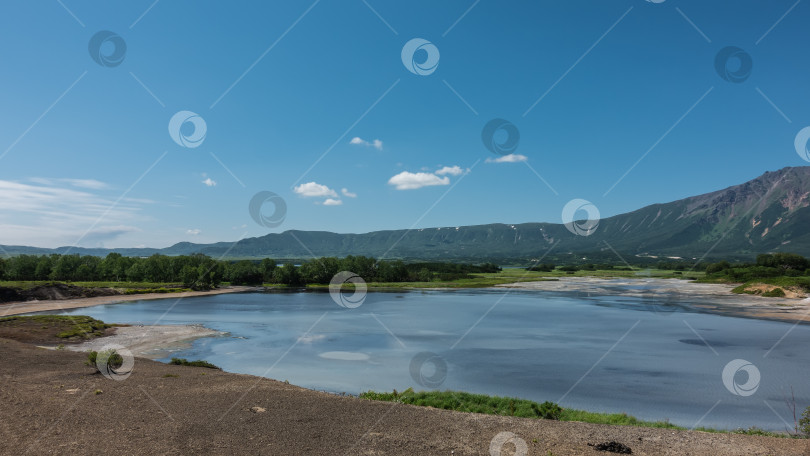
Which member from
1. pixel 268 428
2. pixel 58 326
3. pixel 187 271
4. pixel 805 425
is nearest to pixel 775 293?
pixel 805 425

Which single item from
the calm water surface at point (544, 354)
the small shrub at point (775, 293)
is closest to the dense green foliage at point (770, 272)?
the small shrub at point (775, 293)

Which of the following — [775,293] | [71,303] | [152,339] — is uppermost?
[775,293]

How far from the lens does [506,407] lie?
58.8 feet

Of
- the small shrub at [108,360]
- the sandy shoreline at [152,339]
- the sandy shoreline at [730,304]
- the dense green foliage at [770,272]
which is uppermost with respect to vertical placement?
the dense green foliage at [770,272]

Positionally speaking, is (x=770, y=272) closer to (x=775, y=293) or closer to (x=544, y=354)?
(x=775, y=293)

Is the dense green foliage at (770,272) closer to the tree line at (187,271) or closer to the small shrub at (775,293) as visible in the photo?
the small shrub at (775,293)

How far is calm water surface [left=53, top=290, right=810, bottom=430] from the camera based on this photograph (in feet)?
69.8

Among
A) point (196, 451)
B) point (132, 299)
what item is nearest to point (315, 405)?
point (196, 451)

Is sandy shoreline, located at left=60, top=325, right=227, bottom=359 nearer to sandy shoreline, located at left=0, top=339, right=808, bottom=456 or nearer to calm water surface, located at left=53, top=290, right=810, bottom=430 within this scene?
calm water surface, located at left=53, top=290, right=810, bottom=430

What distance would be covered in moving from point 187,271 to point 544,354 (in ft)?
327

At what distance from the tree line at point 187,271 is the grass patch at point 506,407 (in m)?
95.0

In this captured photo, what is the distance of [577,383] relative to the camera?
23812 millimetres

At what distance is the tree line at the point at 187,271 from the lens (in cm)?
11006

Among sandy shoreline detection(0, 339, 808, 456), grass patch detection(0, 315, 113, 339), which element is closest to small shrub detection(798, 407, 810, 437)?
sandy shoreline detection(0, 339, 808, 456)
